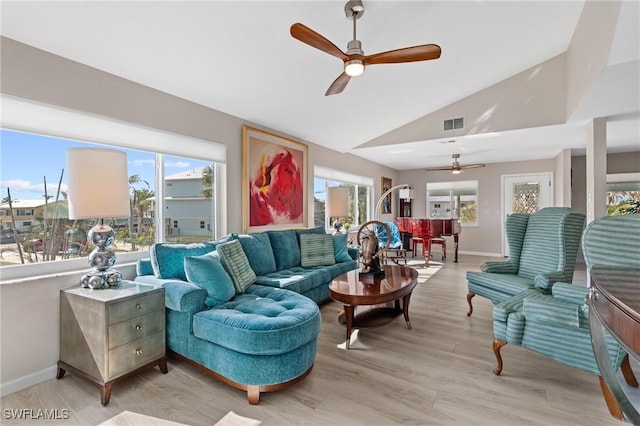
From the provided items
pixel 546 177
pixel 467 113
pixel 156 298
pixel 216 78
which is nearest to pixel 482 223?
pixel 546 177

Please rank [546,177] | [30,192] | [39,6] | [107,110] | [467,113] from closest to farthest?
[39,6], [30,192], [107,110], [467,113], [546,177]

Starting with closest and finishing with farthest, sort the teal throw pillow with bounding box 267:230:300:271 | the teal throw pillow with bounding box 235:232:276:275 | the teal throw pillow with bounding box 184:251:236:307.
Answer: the teal throw pillow with bounding box 184:251:236:307, the teal throw pillow with bounding box 235:232:276:275, the teal throw pillow with bounding box 267:230:300:271

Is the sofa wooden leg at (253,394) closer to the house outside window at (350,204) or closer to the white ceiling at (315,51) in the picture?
the white ceiling at (315,51)

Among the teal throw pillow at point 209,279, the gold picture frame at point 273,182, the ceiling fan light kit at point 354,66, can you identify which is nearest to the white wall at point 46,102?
the teal throw pillow at point 209,279

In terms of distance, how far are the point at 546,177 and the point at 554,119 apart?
358 centimetres

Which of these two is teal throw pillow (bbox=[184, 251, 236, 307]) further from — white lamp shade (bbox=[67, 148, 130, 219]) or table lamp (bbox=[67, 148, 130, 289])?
white lamp shade (bbox=[67, 148, 130, 219])

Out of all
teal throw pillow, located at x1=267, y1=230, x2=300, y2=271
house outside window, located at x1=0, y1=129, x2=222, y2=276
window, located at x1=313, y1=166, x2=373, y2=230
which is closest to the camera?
house outside window, located at x1=0, y1=129, x2=222, y2=276

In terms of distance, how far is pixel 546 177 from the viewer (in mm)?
7395

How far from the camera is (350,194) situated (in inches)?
277

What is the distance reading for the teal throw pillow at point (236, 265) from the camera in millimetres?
2840

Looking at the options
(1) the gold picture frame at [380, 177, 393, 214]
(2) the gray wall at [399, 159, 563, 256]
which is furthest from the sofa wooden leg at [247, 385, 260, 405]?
(2) the gray wall at [399, 159, 563, 256]

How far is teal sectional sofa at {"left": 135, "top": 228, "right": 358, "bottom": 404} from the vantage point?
2.03 meters

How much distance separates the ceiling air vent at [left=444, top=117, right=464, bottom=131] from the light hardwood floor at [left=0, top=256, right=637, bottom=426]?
368 cm

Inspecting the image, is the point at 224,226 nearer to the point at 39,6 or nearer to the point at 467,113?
the point at 39,6
